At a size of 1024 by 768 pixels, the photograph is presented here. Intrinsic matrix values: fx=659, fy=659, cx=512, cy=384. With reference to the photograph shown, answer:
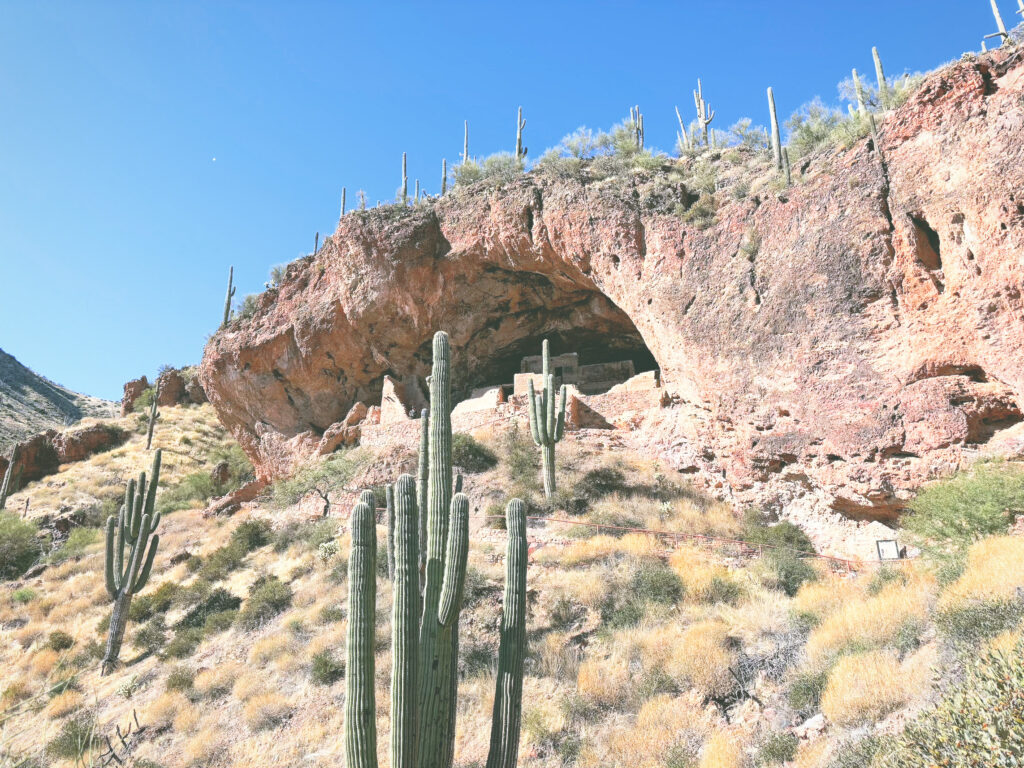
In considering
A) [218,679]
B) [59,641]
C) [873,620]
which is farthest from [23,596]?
[873,620]

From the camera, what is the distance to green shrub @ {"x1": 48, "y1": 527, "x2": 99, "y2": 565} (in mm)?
21312

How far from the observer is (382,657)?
11320 millimetres

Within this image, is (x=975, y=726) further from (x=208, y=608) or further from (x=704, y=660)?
(x=208, y=608)

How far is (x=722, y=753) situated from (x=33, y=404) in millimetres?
49923

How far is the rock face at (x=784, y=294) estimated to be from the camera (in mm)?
12352

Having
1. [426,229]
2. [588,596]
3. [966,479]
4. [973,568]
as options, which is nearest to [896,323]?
[966,479]

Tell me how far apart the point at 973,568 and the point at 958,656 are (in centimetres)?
241

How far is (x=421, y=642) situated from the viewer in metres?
6.59

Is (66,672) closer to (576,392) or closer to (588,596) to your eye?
(588,596)

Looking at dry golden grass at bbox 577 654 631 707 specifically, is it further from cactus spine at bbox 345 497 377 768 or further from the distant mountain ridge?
the distant mountain ridge

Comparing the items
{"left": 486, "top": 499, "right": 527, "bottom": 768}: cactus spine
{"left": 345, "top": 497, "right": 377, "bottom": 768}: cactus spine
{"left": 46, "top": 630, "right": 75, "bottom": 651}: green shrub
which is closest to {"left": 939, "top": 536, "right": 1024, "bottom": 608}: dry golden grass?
{"left": 486, "top": 499, "right": 527, "bottom": 768}: cactus spine

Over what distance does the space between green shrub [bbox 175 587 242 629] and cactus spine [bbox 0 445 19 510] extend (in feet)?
54.6

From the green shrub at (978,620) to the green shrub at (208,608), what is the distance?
46.5 ft

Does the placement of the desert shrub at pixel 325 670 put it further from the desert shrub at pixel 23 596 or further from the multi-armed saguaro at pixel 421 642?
the desert shrub at pixel 23 596
